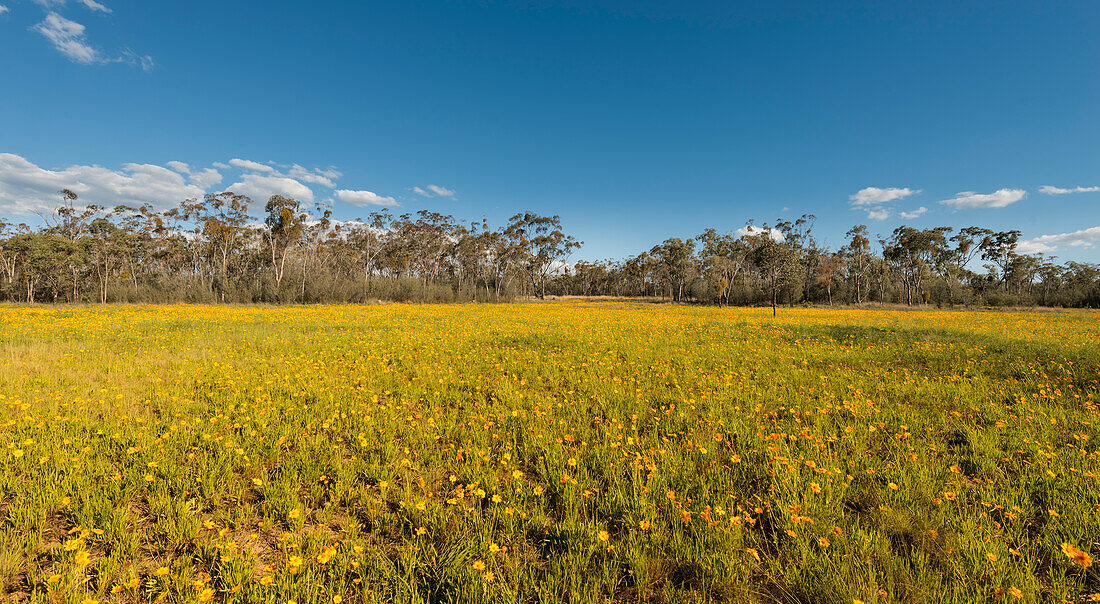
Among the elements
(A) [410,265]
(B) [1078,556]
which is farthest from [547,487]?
(A) [410,265]

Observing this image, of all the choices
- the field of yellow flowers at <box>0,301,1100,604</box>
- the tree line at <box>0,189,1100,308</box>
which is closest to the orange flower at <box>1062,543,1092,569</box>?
the field of yellow flowers at <box>0,301,1100,604</box>

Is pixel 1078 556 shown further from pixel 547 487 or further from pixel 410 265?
pixel 410 265

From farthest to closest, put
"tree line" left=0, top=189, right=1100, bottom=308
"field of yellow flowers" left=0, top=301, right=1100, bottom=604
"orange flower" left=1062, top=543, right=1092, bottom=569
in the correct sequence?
"tree line" left=0, top=189, right=1100, bottom=308, "field of yellow flowers" left=0, top=301, right=1100, bottom=604, "orange flower" left=1062, top=543, right=1092, bottom=569

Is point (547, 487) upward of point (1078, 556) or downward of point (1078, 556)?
downward

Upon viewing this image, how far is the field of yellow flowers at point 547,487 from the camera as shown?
2.32 meters

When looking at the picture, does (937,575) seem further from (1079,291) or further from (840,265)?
(1079,291)

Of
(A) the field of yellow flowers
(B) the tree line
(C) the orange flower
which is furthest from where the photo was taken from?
(B) the tree line

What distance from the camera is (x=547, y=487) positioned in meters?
3.44

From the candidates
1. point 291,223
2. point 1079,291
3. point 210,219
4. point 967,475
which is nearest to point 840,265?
point 1079,291

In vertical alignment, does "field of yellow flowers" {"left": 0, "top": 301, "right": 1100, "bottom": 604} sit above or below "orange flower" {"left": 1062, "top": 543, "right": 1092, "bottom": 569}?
below

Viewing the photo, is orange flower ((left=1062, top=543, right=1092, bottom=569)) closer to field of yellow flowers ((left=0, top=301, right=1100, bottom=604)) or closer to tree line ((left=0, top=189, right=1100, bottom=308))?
field of yellow flowers ((left=0, top=301, right=1100, bottom=604))

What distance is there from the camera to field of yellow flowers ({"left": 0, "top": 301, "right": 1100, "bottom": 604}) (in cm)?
232

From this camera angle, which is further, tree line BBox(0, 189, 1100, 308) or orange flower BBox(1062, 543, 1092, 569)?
tree line BBox(0, 189, 1100, 308)

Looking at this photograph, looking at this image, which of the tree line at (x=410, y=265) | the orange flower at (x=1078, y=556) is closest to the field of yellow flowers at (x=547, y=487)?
the orange flower at (x=1078, y=556)
